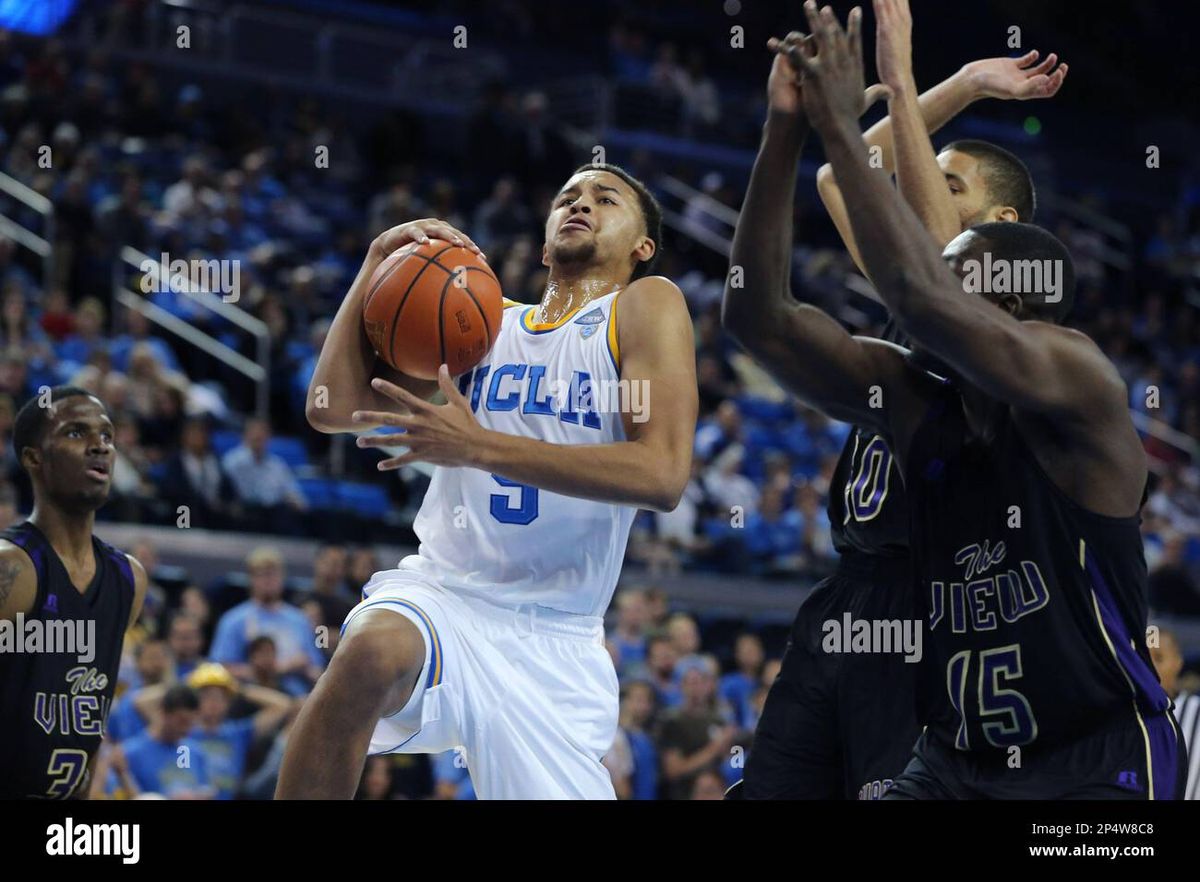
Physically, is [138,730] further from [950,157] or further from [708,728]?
[950,157]

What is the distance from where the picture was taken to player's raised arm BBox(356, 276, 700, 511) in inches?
137

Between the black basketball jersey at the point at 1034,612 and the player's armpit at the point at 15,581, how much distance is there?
2.62 metres

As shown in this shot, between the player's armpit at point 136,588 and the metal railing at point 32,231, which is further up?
the metal railing at point 32,231

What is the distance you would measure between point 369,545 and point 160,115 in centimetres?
643

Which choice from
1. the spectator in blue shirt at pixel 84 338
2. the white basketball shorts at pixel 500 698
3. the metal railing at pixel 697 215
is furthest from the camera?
the metal railing at pixel 697 215

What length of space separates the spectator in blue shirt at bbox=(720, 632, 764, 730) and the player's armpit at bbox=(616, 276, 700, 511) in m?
5.20

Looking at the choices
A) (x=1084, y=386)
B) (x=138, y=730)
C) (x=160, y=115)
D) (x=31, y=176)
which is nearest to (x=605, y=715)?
(x=1084, y=386)

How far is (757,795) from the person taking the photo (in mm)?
4027

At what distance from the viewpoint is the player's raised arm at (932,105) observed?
4.03 metres

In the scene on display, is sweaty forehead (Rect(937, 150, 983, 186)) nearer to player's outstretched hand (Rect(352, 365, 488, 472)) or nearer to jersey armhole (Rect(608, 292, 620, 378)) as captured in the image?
jersey armhole (Rect(608, 292, 620, 378))

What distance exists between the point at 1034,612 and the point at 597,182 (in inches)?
75.3

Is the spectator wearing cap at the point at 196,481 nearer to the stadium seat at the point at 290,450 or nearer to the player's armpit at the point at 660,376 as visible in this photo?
the stadium seat at the point at 290,450

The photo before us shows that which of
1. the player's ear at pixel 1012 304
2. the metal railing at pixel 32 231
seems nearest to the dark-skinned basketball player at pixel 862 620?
the player's ear at pixel 1012 304

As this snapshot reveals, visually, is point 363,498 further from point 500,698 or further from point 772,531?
point 500,698
